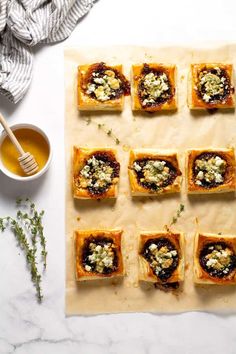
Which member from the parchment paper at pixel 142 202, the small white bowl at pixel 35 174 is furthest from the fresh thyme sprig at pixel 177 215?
the small white bowl at pixel 35 174

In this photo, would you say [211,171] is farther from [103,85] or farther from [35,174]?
[35,174]

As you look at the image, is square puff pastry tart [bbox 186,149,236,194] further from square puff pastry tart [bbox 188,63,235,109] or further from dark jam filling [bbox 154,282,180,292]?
dark jam filling [bbox 154,282,180,292]

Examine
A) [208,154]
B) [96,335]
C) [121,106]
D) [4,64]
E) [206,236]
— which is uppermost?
[4,64]

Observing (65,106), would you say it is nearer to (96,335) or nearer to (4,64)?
(4,64)

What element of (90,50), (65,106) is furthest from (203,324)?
(90,50)

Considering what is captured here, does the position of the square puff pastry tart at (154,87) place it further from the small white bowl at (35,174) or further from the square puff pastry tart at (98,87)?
the small white bowl at (35,174)
